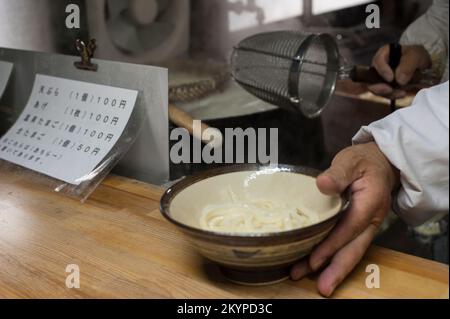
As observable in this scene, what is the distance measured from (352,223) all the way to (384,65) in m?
0.58

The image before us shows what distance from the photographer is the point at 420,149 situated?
723 millimetres

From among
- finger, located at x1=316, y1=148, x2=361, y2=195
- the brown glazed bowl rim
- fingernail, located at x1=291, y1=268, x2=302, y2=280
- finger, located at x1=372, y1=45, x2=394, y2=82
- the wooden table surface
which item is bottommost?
the wooden table surface

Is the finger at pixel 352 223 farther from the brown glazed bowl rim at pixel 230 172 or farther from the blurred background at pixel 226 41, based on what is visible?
the blurred background at pixel 226 41

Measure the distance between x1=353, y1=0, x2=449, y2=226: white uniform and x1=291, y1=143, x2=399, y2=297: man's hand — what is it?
0.03 meters

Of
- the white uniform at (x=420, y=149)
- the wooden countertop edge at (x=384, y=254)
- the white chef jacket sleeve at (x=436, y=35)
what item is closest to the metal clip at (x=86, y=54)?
the wooden countertop edge at (x=384, y=254)

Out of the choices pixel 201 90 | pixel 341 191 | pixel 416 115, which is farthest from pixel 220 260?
pixel 201 90

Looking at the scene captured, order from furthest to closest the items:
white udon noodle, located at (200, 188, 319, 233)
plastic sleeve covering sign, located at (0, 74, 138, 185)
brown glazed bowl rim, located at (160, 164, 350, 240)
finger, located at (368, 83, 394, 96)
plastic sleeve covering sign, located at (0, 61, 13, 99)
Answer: plastic sleeve covering sign, located at (0, 61, 13, 99), finger, located at (368, 83, 394, 96), plastic sleeve covering sign, located at (0, 74, 138, 185), white udon noodle, located at (200, 188, 319, 233), brown glazed bowl rim, located at (160, 164, 350, 240)

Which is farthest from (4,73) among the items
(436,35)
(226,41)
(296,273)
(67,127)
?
(436,35)

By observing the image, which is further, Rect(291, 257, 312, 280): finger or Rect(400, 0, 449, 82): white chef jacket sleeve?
Rect(400, 0, 449, 82): white chef jacket sleeve

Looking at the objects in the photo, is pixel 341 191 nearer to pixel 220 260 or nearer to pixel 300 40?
pixel 220 260

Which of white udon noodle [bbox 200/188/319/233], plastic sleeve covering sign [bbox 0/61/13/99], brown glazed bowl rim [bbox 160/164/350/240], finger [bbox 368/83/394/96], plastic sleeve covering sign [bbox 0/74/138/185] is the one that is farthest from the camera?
plastic sleeve covering sign [bbox 0/61/13/99]

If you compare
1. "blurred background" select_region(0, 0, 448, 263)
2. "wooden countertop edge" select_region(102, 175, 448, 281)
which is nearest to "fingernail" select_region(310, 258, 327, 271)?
"wooden countertop edge" select_region(102, 175, 448, 281)

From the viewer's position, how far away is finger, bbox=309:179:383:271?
2.44ft

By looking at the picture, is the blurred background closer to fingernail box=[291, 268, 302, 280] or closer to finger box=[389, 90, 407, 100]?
finger box=[389, 90, 407, 100]
